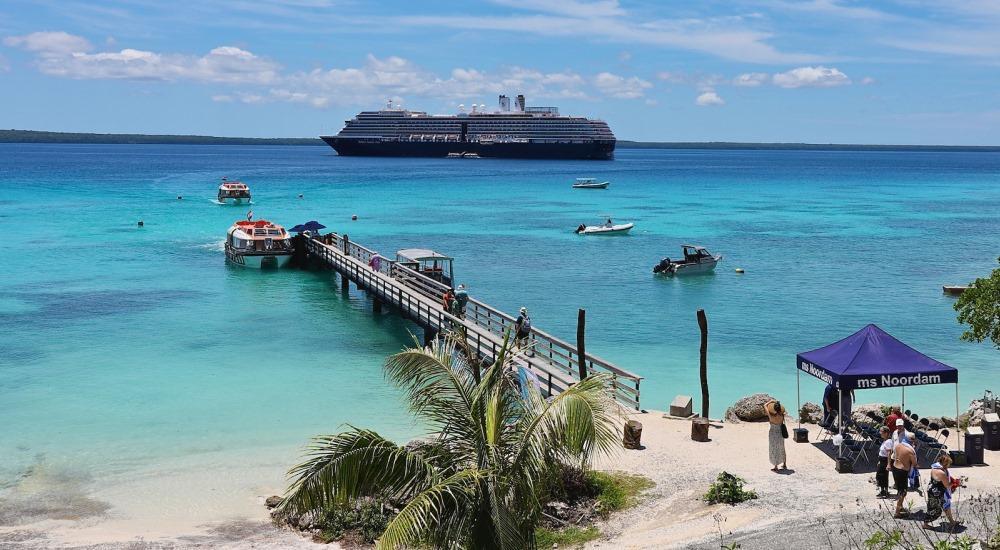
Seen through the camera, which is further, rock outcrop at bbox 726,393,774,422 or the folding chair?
rock outcrop at bbox 726,393,774,422

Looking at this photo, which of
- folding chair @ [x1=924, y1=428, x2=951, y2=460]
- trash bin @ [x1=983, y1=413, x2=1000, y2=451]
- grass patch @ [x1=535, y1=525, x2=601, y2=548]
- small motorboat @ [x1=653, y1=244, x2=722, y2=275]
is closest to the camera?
grass patch @ [x1=535, y1=525, x2=601, y2=548]

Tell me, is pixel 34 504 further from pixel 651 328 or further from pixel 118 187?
pixel 118 187

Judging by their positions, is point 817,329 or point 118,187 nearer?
point 817,329

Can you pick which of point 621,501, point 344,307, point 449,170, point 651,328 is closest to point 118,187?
point 449,170

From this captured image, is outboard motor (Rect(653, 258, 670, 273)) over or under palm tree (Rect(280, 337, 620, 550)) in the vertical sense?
under

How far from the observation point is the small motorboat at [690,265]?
41.1m

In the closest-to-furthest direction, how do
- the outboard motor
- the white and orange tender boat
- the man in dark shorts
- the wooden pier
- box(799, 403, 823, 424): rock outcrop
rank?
the man in dark shorts
box(799, 403, 823, 424): rock outcrop
the wooden pier
the outboard motor
the white and orange tender boat

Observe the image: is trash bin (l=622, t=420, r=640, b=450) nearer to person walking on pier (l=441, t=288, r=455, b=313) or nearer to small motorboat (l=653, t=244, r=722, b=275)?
person walking on pier (l=441, t=288, r=455, b=313)

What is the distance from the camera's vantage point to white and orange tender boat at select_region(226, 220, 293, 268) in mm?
42219

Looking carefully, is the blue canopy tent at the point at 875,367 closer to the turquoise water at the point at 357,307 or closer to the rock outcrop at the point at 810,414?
the rock outcrop at the point at 810,414

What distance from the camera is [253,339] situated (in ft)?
92.4

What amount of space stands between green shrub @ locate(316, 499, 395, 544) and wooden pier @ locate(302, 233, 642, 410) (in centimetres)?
349

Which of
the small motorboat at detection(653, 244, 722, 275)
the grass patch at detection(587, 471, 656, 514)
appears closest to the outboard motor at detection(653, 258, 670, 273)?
the small motorboat at detection(653, 244, 722, 275)

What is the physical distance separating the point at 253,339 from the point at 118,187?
8354 cm
